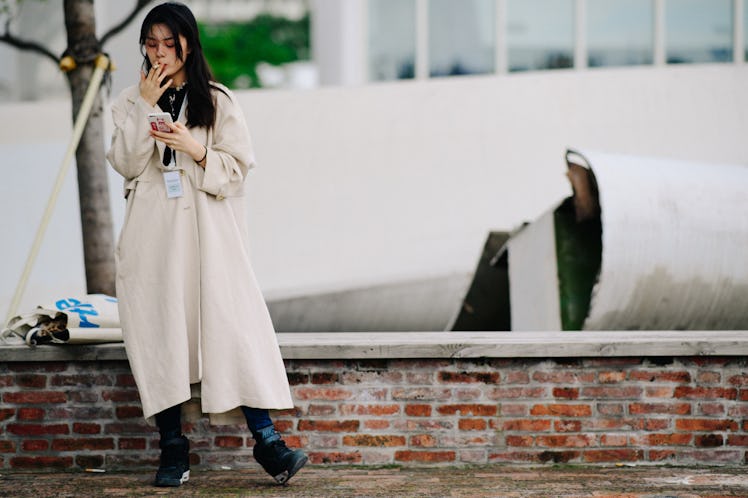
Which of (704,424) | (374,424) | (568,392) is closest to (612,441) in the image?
(568,392)

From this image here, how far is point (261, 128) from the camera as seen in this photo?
353 inches

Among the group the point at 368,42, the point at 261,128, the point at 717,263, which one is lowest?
the point at 717,263

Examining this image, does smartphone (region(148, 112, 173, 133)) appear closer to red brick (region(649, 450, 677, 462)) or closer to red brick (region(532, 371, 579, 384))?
red brick (region(532, 371, 579, 384))

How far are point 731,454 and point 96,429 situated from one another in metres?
2.78

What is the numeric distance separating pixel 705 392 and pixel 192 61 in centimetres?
256

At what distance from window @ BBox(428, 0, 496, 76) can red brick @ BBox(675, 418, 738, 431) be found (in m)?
7.54

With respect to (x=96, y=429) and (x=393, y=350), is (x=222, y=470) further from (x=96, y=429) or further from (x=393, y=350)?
(x=393, y=350)

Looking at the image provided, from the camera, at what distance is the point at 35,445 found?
13.3 feet

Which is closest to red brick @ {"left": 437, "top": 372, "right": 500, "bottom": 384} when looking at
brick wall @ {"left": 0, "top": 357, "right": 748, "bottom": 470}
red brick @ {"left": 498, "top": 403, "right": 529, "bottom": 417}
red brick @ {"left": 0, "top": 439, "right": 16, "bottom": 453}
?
brick wall @ {"left": 0, "top": 357, "right": 748, "bottom": 470}

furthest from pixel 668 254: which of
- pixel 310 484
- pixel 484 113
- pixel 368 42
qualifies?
pixel 368 42

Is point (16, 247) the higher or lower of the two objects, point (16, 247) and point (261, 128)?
the lower

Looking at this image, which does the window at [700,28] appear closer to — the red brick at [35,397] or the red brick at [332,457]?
the red brick at [332,457]

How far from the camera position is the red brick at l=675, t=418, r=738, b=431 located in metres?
4.00

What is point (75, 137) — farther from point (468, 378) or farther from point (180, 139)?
point (468, 378)
